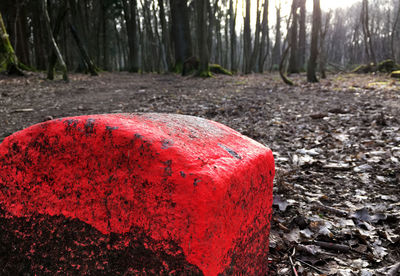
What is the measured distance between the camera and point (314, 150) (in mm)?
3586

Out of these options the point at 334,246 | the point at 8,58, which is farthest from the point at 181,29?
the point at 334,246

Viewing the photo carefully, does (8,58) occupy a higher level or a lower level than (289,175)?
higher

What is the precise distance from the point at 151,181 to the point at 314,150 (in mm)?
3073

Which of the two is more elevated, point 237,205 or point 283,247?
point 237,205

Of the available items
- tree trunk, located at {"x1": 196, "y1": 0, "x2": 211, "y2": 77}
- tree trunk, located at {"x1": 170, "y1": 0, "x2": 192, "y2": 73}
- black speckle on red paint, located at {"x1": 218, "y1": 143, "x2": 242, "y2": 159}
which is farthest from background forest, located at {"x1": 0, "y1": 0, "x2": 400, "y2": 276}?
tree trunk, located at {"x1": 170, "y1": 0, "x2": 192, "y2": 73}

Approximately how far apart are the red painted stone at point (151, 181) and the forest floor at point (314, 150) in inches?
29.5

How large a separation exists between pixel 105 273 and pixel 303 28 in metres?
16.8

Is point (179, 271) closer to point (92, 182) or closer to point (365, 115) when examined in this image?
point (92, 182)

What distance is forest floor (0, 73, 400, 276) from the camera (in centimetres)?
181

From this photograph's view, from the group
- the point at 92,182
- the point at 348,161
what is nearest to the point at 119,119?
the point at 92,182

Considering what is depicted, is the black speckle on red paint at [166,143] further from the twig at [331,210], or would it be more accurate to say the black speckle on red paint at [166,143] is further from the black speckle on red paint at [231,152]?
the twig at [331,210]

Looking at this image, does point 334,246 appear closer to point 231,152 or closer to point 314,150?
point 231,152

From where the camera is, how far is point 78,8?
16.5m

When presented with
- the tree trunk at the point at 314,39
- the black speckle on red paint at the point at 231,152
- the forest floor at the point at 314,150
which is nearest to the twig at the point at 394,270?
the forest floor at the point at 314,150
